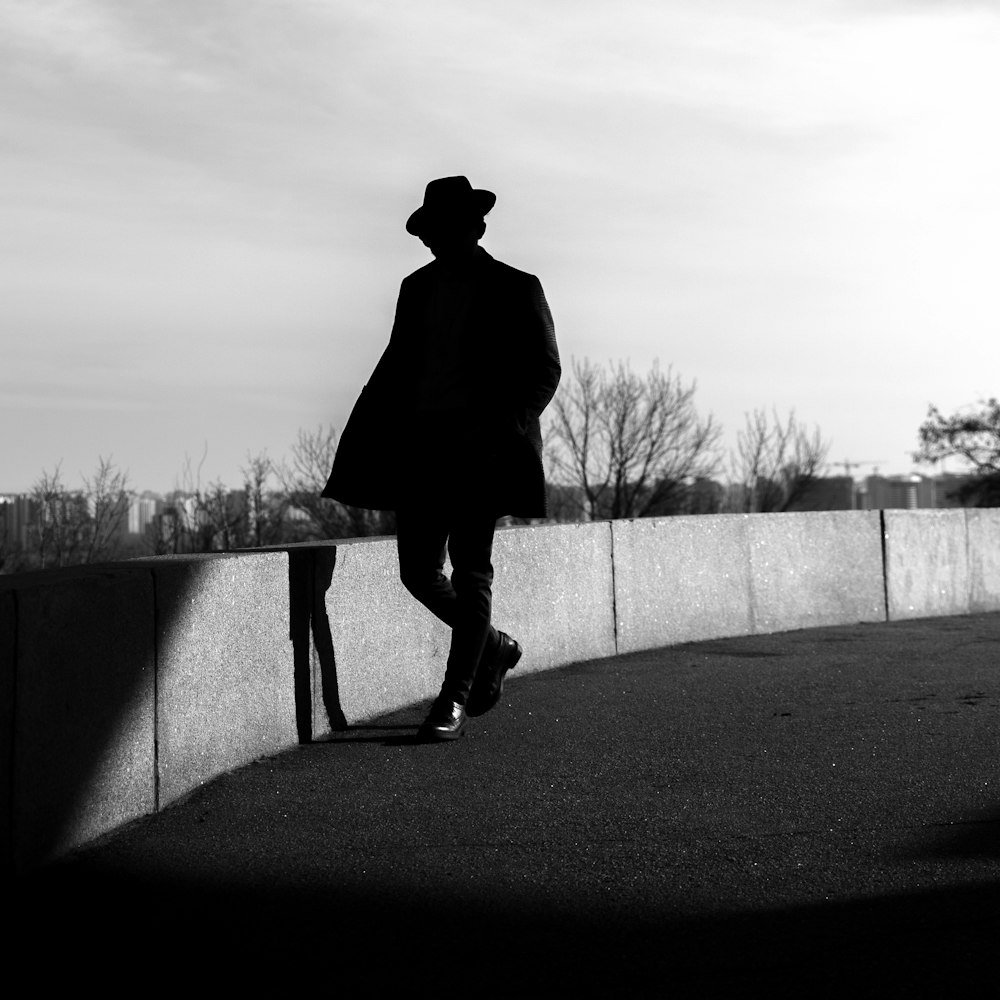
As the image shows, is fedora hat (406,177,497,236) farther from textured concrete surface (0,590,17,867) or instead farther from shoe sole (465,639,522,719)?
textured concrete surface (0,590,17,867)

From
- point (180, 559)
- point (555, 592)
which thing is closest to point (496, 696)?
point (180, 559)

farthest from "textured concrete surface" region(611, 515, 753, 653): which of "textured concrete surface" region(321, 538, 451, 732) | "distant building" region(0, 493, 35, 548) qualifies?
"distant building" region(0, 493, 35, 548)

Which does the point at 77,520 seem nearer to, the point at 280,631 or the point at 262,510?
the point at 262,510

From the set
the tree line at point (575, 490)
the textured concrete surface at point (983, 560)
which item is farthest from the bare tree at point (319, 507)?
the textured concrete surface at point (983, 560)

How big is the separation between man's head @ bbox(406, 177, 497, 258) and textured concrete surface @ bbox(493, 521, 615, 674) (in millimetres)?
1957

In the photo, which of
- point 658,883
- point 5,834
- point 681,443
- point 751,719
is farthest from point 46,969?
point 681,443

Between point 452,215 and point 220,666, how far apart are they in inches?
65.5

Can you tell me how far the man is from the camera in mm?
4918

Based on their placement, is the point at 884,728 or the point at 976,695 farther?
the point at 976,695

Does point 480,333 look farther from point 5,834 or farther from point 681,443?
point 681,443

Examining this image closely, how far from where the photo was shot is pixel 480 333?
4965 millimetres

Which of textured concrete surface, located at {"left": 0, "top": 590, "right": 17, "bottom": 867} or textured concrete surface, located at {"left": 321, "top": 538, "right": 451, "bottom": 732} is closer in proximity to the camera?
textured concrete surface, located at {"left": 0, "top": 590, "right": 17, "bottom": 867}

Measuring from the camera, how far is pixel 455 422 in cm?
493

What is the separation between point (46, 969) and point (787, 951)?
4.38 feet
